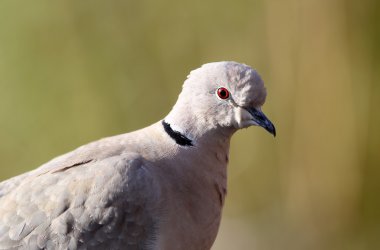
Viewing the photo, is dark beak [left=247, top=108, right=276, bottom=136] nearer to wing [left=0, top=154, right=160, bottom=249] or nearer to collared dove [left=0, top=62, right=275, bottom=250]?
collared dove [left=0, top=62, right=275, bottom=250]

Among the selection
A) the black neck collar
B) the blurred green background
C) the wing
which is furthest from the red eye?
the blurred green background

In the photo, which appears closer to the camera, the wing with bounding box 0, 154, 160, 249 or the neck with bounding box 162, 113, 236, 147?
the wing with bounding box 0, 154, 160, 249

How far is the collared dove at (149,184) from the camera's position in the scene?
3.03 meters

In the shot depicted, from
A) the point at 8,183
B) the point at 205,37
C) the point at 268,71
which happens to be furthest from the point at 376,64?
the point at 8,183

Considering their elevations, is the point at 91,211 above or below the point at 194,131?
below

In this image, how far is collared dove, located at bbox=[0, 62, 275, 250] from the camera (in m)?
3.03

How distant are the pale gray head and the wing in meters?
0.30

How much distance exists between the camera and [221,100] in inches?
126

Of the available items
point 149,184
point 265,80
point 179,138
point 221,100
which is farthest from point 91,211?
point 265,80

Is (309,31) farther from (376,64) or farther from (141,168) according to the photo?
(141,168)

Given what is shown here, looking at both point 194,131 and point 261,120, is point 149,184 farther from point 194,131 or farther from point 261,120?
point 261,120

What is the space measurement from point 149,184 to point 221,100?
477 mm

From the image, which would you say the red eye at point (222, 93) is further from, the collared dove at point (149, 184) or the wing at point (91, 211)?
the wing at point (91, 211)

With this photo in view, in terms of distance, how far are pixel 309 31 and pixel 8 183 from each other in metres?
2.77
